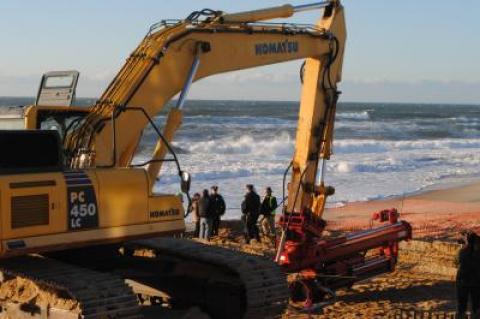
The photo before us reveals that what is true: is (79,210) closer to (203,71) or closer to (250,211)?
(203,71)

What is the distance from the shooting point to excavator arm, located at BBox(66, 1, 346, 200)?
9.52 m

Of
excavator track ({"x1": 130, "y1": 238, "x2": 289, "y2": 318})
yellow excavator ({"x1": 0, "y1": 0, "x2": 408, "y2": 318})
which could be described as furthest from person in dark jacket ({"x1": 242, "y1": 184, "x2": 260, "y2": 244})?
excavator track ({"x1": 130, "y1": 238, "x2": 289, "y2": 318})

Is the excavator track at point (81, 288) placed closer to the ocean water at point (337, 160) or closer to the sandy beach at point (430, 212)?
the sandy beach at point (430, 212)

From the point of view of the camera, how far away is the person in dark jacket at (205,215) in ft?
60.9

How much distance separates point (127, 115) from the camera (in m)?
9.85

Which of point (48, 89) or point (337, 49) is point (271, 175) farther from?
point (48, 89)

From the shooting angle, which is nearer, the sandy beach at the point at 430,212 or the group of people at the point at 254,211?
the group of people at the point at 254,211

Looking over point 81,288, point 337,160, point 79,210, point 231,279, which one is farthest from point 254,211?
point 337,160

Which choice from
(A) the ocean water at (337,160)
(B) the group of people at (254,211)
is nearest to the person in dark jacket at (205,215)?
(B) the group of people at (254,211)

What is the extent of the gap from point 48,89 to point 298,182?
Answer: 175 inches

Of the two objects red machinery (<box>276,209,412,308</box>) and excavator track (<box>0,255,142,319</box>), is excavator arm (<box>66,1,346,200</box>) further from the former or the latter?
excavator track (<box>0,255,142,319</box>)

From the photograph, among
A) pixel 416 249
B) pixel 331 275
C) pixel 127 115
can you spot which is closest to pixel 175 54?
pixel 127 115

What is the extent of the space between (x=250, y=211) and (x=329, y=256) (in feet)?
20.1

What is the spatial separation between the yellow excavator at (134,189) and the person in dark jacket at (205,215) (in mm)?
5988
